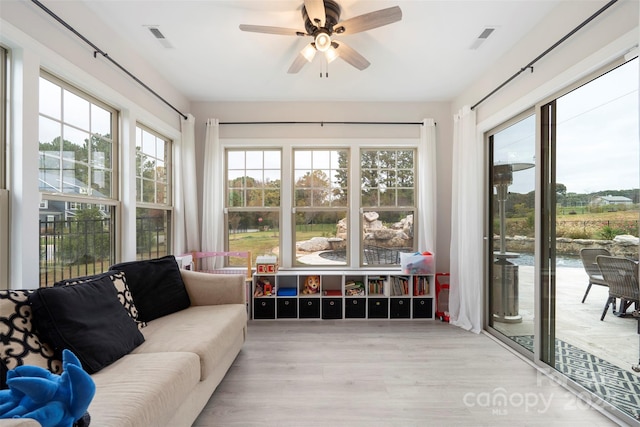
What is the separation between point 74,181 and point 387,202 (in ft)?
10.8

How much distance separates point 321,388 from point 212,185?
2683mm

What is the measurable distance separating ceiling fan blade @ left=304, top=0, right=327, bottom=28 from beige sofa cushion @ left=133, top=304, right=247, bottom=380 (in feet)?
7.10

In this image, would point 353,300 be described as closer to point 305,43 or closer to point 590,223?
point 590,223

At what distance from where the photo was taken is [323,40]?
84.5 inches

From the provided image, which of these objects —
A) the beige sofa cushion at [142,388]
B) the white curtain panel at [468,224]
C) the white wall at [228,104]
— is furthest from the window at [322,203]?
the beige sofa cushion at [142,388]

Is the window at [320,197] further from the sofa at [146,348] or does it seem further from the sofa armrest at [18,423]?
the sofa armrest at [18,423]

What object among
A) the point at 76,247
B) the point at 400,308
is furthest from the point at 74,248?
the point at 400,308

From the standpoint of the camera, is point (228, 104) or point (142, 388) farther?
point (228, 104)

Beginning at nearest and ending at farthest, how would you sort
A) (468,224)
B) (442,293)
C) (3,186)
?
(3,186), (468,224), (442,293)

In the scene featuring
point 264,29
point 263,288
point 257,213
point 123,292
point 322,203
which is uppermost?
point 264,29

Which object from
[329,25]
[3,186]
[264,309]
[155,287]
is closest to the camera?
[3,186]

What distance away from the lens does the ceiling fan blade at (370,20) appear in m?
1.91

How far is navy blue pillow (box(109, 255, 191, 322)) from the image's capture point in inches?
93.6

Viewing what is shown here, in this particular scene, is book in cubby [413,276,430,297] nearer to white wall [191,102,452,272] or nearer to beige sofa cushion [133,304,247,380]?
white wall [191,102,452,272]
